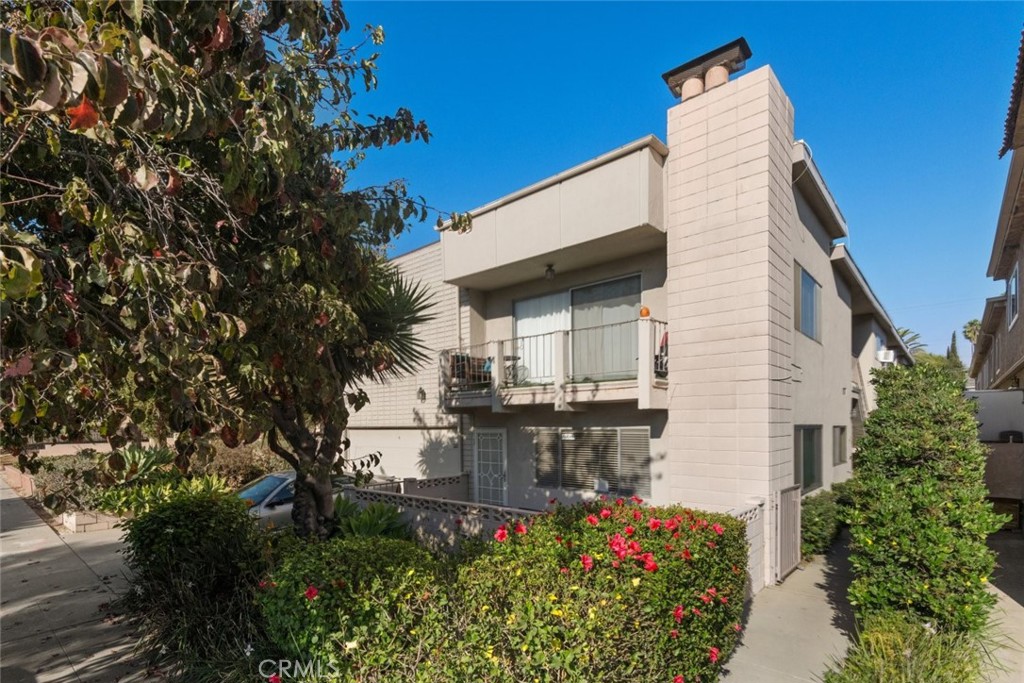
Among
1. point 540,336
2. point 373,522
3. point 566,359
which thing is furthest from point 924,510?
point 373,522

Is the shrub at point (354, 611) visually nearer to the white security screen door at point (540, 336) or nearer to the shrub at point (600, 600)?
the shrub at point (600, 600)

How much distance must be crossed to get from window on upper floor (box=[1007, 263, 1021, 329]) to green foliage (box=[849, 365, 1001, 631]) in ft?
23.5

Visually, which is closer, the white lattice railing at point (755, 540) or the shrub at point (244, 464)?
the white lattice railing at point (755, 540)

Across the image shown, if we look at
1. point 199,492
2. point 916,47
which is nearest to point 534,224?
point 916,47

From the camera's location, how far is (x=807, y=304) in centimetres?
1034

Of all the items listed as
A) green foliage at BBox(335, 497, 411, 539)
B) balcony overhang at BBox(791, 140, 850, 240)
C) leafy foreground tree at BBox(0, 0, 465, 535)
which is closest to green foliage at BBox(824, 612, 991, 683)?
leafy foreground tree at BBox(0, 0, 465, 535)

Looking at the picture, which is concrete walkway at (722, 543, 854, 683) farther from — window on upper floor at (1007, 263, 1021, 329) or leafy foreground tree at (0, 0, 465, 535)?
window on upper floor at (1007, 263, 1021, 329)

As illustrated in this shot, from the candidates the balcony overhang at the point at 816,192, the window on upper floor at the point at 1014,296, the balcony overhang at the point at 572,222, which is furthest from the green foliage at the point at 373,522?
the window on upper floor at the point at 1014,296

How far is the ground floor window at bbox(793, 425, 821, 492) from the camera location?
9375mm

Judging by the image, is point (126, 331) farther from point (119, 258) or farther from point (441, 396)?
point (441, 396)

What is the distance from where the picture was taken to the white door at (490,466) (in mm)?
11677

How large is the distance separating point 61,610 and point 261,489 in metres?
3.83

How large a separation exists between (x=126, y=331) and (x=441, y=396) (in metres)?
9.12

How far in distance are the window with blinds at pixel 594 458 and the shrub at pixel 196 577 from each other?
5765mm
